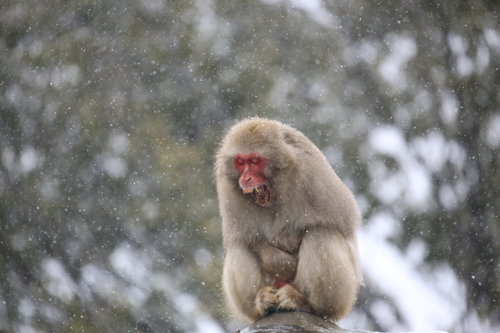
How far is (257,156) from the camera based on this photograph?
3707 millimetres

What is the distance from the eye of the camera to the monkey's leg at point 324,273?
365 centimetres

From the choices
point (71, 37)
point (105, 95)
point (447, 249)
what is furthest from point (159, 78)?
point (447, 249)

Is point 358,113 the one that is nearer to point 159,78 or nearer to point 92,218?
point 159,78

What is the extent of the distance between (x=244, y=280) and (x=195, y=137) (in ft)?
19.4

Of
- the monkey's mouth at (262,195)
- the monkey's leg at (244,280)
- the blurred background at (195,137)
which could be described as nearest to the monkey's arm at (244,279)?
the monkey's leg at (244,280)

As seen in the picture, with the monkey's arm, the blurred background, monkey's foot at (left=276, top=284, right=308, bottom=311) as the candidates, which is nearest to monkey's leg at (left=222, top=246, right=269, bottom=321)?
the monkey's arm

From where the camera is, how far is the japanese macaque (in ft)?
12.1

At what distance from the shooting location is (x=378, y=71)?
414 inches

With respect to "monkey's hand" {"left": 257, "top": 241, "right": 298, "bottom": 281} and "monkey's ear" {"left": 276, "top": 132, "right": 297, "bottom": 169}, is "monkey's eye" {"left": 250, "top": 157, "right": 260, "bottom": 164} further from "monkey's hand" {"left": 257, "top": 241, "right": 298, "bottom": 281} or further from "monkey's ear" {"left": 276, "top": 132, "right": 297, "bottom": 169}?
"monkey's hand" {"left": 257, "top": 241, "right": 298, "bottom": 281}

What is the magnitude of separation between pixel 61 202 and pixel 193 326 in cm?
290

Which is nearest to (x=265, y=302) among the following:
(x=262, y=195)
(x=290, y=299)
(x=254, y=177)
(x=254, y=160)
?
(x=290, y=299)

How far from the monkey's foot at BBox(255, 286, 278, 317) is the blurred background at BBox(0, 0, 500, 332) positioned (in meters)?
4.92

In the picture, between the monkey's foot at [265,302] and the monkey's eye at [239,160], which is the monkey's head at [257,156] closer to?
the monkey's eye at [239,160]

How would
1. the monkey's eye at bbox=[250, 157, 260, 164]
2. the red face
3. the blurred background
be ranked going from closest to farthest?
the red face
the monkey's eye at bbox=[250, 157, 260, 164]
the blurred background
